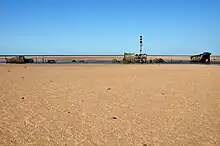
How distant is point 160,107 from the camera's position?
27.7 ft

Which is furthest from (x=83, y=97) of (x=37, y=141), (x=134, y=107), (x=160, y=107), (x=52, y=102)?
(x=37, y=141)

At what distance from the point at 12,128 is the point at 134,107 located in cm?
411

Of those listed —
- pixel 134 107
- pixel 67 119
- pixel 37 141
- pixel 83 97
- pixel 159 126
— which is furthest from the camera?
pixel 83 97

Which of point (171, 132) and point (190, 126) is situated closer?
point (171, 132)

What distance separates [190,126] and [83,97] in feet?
16.8

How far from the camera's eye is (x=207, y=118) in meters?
7.06

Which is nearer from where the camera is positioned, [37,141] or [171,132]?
[37,141]

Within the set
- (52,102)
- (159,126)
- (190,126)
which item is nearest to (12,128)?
(52,102)

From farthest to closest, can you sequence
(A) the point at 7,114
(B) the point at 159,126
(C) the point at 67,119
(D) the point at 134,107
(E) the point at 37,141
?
1. (D) the point at 134,107
2. (A) the point at 7,114
3. (C) the point at 67,119
4. (B) the point at 159,126
5. (E) the point at 37,141

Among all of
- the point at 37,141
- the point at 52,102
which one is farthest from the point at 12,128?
the point at 52,102

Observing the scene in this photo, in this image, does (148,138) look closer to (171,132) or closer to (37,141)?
(171,132)

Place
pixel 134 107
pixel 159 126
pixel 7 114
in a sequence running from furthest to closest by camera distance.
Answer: pixel 134 107
pixel 7 114
pixel 159 126

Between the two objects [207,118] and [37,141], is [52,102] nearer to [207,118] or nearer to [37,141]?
[37,141]

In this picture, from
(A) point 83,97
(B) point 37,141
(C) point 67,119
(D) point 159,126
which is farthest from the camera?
(A) point 83,97
